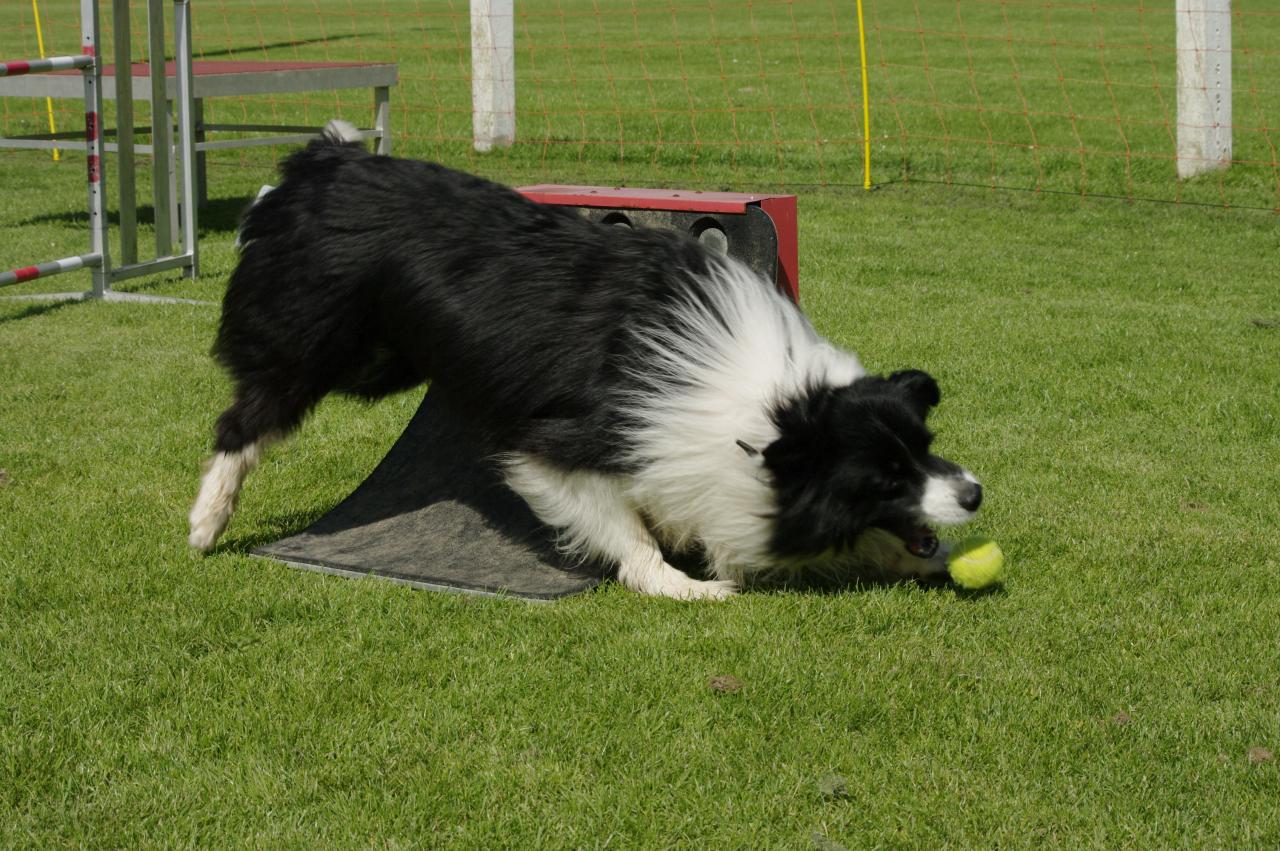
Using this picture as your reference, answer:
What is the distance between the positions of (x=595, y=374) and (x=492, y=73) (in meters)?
9.66

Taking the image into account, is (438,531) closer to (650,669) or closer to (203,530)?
(203,530)

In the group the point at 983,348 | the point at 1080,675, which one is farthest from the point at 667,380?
the point at 983,348

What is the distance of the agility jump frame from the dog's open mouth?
17.1ft

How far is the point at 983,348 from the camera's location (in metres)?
6.97

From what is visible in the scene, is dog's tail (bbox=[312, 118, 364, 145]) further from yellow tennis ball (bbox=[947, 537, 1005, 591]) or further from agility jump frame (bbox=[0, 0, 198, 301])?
agility jump frame (bbox=[0, 0, 198, 301])

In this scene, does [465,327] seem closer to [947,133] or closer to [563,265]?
[563,265]

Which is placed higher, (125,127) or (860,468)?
(125,127)

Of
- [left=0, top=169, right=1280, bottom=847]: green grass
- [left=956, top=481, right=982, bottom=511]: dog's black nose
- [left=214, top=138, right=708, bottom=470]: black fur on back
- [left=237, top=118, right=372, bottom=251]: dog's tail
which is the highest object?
[left=237, top=118, right=372, bottom=251]: dog's tail

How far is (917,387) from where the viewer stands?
13.1 feet

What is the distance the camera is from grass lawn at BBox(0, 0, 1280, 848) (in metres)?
3.00

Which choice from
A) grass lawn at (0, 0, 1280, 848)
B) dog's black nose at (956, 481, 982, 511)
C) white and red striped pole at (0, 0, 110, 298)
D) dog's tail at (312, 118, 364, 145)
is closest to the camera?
grass lawn at (0, 0, 1280, 848)

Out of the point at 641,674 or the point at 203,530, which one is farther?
the point at 203,530

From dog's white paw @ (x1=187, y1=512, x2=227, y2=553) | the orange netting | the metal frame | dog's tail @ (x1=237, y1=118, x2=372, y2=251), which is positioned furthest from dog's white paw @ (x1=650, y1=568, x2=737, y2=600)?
the orange netting

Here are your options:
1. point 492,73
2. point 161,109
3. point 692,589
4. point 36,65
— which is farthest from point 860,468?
point 492,73
